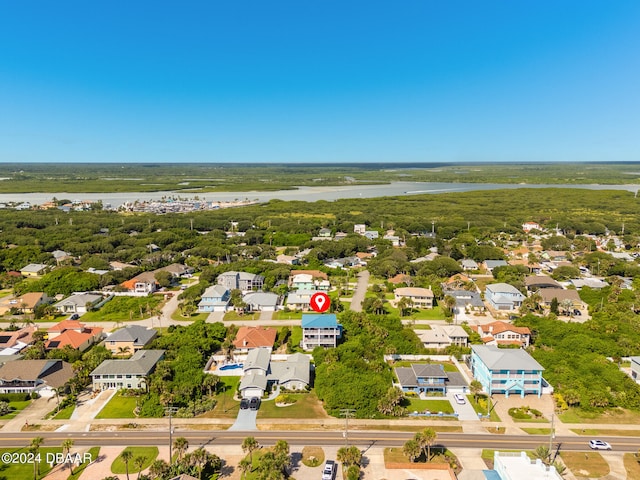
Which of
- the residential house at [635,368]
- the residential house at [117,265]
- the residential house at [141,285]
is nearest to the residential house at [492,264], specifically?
the residential house at [635,368]

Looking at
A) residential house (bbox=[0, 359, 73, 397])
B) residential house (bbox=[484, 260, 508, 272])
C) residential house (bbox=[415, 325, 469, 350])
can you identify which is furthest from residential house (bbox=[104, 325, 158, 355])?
residential house (bbox=[484, 260, 508, 272])

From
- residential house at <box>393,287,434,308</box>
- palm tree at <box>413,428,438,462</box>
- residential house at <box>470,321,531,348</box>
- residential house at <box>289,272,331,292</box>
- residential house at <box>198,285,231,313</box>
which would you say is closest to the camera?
palm tree at <box>413,428,438,462</box>

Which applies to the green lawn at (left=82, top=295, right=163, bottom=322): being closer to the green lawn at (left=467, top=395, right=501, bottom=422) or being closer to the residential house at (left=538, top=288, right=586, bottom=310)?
the green lawn at (left=467, top=395, right=501, bottom=422)

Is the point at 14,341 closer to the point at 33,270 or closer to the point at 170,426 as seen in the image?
the point at 170,426

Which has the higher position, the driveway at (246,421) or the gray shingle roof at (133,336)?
the gray shingle roof at (133,336)

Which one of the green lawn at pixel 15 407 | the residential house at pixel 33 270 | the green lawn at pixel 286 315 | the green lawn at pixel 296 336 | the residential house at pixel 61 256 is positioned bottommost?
the green lawn at pixel 15 407

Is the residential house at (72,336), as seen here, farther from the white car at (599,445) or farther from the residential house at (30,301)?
the white car at (599,445)
